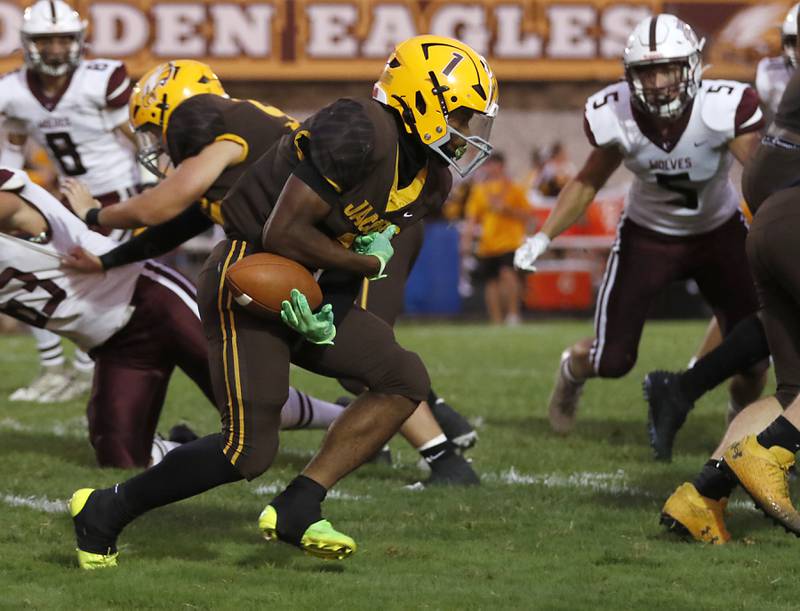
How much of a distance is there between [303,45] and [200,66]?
1260 centimetres

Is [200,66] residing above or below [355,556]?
above

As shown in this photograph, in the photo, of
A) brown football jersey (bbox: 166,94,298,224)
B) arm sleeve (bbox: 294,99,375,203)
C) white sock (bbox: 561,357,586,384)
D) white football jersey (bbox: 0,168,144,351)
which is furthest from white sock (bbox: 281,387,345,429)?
arm sleeve (bbox: 294,99,375,203)

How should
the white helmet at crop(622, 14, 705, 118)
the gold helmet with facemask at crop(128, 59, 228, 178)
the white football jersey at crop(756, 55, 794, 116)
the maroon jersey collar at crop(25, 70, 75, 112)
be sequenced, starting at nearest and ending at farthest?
the gold helmet with facemask at crop(128, 59, 228, 178)
the white helmet at crop(622, 14, 705, 118)
the white football jersey at crop(756, 55, 794, 116)
the maroon jersey collar at crop(25, 70, 75, 112)

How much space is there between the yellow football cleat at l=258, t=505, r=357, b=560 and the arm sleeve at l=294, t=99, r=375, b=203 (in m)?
0.82

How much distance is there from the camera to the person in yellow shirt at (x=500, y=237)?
13172 millimetres

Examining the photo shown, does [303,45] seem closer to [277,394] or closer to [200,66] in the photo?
[200,66]

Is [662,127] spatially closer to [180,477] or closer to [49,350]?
[180,477]

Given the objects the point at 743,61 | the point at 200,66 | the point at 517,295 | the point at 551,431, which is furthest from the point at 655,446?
the point at 743,61

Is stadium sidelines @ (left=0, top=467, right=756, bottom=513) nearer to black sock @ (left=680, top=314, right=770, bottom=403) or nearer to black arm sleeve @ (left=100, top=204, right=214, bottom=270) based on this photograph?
black sock @ (left=680, top=314, right=770, bottom=403)

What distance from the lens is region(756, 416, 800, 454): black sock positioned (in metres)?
3.89

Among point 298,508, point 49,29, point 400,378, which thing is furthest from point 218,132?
point 49,29

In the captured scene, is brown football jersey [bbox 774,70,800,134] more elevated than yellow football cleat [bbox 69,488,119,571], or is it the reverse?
brown football jersey [bbox 774,70,800,134]

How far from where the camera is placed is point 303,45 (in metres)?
17.6

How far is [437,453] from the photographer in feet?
16.6
